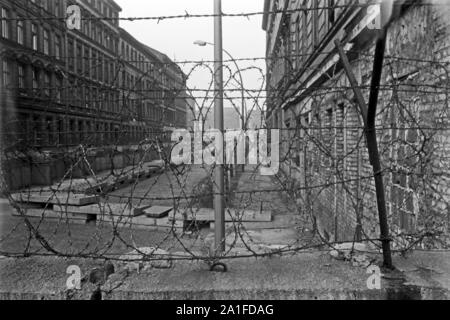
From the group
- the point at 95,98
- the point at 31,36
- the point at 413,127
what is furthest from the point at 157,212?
the point at 31,36

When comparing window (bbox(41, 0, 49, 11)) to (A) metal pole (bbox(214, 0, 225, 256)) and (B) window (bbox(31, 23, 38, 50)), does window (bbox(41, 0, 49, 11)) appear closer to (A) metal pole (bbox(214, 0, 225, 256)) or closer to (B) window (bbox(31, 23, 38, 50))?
(B) window (bbox(31, 23, 38, 50))

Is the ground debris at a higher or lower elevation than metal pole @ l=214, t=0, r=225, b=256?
lower

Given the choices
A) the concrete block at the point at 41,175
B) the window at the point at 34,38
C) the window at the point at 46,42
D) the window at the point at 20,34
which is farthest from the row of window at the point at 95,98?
the window at the point at 46,42

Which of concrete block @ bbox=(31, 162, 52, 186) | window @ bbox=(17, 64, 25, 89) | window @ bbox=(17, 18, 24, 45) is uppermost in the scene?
window @ bbox=(17, 18, 24, 45)

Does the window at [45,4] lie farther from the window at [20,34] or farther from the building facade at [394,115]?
the building facade at [394,115]

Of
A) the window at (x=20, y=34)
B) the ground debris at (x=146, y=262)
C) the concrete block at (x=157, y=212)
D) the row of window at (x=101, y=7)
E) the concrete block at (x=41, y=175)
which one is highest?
the row of window at (x=101, y=7)

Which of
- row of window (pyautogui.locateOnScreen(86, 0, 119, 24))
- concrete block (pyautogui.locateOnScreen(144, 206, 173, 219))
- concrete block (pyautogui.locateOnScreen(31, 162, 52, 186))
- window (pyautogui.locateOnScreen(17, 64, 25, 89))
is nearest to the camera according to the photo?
concrete block (pyautogui.locateOnScreen(31, 162, 52, 186))

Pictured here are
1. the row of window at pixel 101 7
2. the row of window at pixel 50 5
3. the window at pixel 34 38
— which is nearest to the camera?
the window at pixel 34 38

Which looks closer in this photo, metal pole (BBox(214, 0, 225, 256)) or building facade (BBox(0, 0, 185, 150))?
building facade (BBox(0, 0, 185, 150))

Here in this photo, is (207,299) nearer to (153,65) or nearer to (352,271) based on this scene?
(352,271)

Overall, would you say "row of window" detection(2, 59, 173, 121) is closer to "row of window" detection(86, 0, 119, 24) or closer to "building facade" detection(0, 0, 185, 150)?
"building facade" detection(0, 0, 185, 150)

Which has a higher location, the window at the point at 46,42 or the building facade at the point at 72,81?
the window at the point at 46,42

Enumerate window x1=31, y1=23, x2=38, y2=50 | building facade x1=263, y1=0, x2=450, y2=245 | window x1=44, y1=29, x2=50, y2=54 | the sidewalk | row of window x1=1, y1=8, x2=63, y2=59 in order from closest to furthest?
the sidewalk → building facade x1=263, y1=0, x2=450, y2=245 → row of window x1=1, y1=8, x2=63, y2=59 → window x1=31, y1=23, x2=38, y2=50 → window x1=44, y1=29, x2=50, y2=54

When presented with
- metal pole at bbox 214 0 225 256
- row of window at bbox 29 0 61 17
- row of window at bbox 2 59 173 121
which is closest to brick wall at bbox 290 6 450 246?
metal pole at bbox 214 0 225 256
